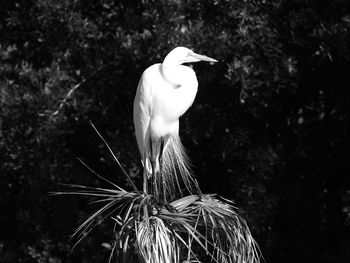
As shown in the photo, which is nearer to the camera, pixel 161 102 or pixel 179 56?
pixel 179 56

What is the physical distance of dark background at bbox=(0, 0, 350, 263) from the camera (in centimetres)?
520

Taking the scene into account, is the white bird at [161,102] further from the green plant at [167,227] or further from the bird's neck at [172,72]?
the green plant at [167,227]

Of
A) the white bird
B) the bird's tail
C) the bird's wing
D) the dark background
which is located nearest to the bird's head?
the white bird

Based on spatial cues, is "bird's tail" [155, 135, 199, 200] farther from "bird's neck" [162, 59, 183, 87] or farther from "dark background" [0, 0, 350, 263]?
"dark background" [0, 0, 350, 263]

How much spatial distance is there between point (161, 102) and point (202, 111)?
118 cm

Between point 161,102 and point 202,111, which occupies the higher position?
point 161,102

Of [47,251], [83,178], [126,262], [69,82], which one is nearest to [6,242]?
[47,251]

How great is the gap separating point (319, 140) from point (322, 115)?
0.74ft

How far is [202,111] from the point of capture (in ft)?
17.7

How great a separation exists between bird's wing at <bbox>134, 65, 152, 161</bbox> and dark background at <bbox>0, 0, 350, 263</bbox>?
85 centimetres

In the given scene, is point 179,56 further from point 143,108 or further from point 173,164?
point 173,164

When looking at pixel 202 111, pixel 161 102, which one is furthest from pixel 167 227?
pixel 202 111

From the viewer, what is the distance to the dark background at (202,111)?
5.20 meters

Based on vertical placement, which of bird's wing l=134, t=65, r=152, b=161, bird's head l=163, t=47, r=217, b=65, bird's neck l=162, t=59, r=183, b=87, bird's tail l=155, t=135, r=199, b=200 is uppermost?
bird's head l=163, t=47, r=217, b=65
